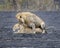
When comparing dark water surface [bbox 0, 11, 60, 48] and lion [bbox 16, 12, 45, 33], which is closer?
dark water surface [bbox 0, 11, 60, 48]

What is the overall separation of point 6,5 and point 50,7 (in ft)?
5.30

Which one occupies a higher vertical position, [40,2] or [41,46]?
[41,46]

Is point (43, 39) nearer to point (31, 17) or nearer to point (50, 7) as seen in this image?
point (31, 17)

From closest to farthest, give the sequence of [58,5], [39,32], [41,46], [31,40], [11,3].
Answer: [41,46], [31,40], [39,32], [58,5], [11,3]

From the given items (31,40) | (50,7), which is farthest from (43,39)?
(50,7)

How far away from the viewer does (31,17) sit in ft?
15.8

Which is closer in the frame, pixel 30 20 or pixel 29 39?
pixel 29 39

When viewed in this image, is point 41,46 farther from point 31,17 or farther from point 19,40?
point 31,17

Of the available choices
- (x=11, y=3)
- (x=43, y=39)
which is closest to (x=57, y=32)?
(x=43, y=39)

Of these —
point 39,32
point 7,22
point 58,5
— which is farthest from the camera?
point 58,5

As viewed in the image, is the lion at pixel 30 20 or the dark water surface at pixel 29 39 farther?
the lion at pixel 30 20

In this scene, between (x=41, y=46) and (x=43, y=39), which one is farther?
(x=43, y=39)

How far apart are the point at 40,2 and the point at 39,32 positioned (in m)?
7.69

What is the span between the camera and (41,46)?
11.8ft
